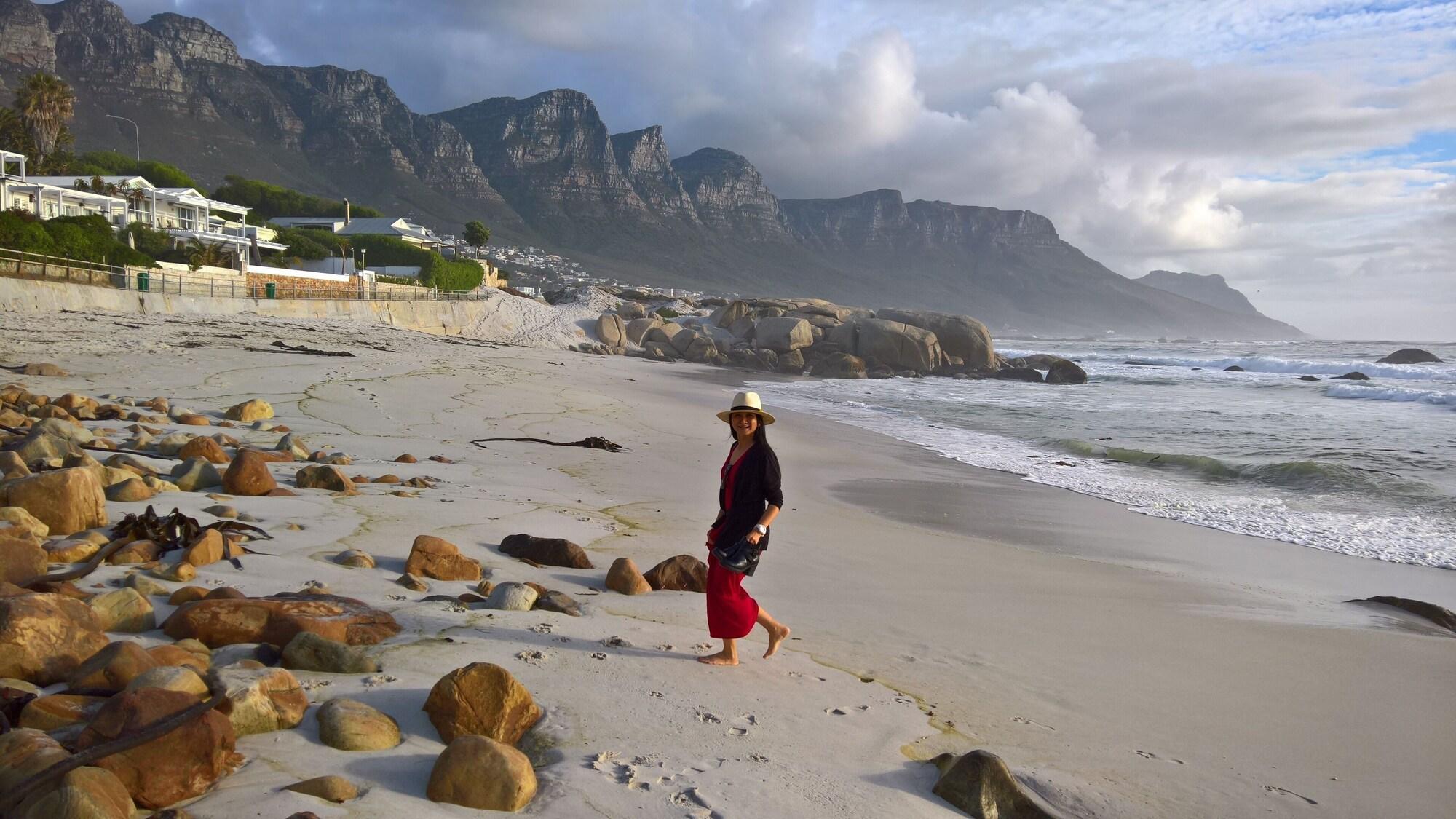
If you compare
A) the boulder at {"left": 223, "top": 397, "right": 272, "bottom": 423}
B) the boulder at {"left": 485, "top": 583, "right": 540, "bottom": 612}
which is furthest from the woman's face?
the boulder at {"left": 223, "top": 397, "right": 272, "bottom": 423}

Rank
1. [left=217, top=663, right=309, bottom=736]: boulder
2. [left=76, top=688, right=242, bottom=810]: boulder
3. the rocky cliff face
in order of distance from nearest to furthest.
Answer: [left=76, top=688, right=242, bottom=810]: boulder < [left=217, top=663, right=309, bottom=736]: boulder < the rocky cliff face

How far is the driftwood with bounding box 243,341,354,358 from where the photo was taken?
59.3 ft

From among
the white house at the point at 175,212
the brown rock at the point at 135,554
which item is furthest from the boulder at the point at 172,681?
the white house at the point at 175,212

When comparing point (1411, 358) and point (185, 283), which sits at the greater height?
point (185, 283)

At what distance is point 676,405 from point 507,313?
24888 millimetres

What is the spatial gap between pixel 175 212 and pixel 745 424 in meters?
55.3

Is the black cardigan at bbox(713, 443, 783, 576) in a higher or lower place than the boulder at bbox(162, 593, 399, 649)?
higher

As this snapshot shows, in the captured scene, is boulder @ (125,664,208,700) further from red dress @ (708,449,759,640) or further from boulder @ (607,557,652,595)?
boulder @ (607,557,652,595)

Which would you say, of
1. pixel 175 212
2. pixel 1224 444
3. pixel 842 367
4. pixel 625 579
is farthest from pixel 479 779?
pixel 175 212

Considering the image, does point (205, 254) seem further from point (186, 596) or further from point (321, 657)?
point (321, 657)

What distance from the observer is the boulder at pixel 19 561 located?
11.2 ft

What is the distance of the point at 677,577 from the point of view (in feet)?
17.4

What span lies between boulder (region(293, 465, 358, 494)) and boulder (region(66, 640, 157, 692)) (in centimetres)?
367

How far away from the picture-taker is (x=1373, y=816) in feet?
11.2
